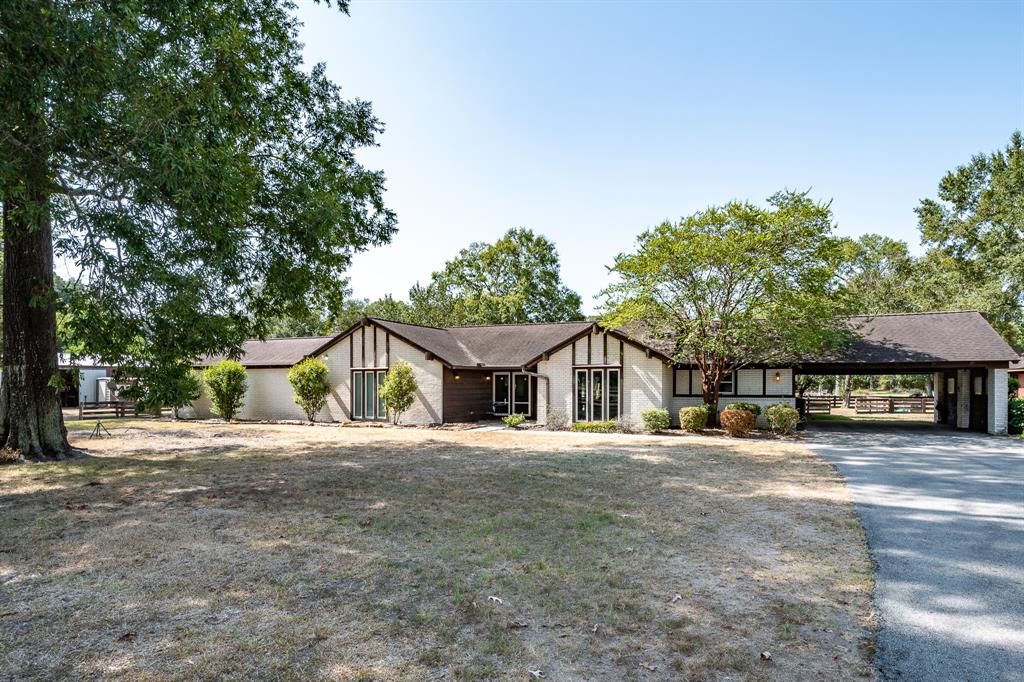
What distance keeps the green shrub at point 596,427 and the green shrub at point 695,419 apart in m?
2.53

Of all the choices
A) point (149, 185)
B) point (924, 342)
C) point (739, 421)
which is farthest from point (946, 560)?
point (924, 342)

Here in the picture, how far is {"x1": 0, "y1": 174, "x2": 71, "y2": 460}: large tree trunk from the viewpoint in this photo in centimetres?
1179

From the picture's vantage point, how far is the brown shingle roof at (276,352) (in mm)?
26594

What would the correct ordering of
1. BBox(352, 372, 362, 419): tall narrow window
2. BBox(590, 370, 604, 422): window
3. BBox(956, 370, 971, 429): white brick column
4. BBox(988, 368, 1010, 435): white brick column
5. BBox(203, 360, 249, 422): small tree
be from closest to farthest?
BBox(988, 368, 1010, 435): white brick column
BBox(956, 370, 971, 429): white brick column
BBox(590, 370, 604, 422): window
BBox(352, 372, 362, 419): tall narrow window
BBox(203, 360, 249, 422): small tree

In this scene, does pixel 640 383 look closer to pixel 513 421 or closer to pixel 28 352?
pixel 513 421

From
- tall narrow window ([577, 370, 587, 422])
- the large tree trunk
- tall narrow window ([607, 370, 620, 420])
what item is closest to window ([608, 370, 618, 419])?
tall narrow window ([607, 370, 620, 420])

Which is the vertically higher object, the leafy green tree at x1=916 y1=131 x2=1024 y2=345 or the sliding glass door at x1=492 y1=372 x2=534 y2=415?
the leafy green tree at x1=916 y1=131 x2=1024 y2=345

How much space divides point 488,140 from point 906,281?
38.3 m

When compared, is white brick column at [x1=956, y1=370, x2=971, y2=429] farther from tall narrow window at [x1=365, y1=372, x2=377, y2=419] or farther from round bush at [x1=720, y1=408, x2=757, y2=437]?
tall narrow window at [x1=365, y1=372, x2=377, y2=419]

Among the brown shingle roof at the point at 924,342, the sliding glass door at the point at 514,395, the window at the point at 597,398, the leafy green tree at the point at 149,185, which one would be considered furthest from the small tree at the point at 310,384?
the brown shingle roof at the point at 924,342

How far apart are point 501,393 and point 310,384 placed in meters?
8.25

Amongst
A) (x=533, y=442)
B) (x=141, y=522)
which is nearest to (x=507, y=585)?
(x=141, y=522)

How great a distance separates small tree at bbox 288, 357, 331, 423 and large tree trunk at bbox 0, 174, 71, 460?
11000mm

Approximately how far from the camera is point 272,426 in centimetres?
2300
